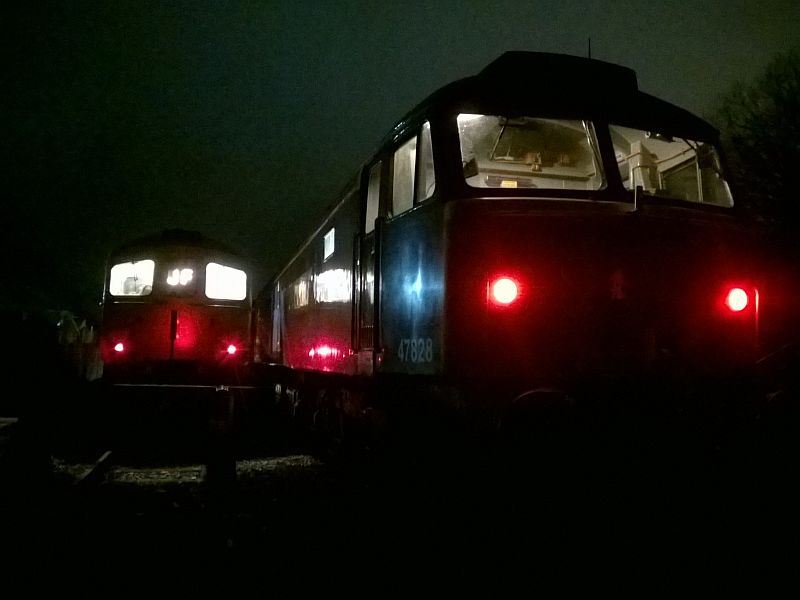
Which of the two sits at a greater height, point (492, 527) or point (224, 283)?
point (224, 283)

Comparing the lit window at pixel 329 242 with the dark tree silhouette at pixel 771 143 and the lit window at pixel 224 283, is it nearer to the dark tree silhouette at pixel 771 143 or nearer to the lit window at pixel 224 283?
the lit window at pixel 224 283

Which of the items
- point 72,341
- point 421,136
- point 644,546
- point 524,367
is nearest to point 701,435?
point 644,546

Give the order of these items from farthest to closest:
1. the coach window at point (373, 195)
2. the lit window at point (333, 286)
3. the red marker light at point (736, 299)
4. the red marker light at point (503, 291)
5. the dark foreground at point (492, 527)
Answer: the lit window at point (333, 286)
the coach window at point (373, 195)
the red marker light at point (736, 299)
the red marker light at point (503, 291)
the dark foreground at point (492, 527)

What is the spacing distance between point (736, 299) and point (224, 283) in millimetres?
10254

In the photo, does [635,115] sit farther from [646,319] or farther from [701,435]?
[701,435]

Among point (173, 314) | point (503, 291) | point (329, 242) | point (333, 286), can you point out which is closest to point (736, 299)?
point (503, 291)

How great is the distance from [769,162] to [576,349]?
52.6 feet

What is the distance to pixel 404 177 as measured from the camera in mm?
6086

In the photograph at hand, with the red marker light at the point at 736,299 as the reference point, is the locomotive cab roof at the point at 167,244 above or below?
above

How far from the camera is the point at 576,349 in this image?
16.4 feet

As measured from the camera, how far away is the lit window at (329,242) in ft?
27.8

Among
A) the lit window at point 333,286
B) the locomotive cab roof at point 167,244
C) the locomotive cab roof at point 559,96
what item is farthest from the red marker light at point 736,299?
the locomotive cab roof at point 167,244

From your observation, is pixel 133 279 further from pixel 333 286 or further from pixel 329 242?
pixel 333 286

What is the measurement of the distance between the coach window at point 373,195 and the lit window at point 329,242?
1.60m
